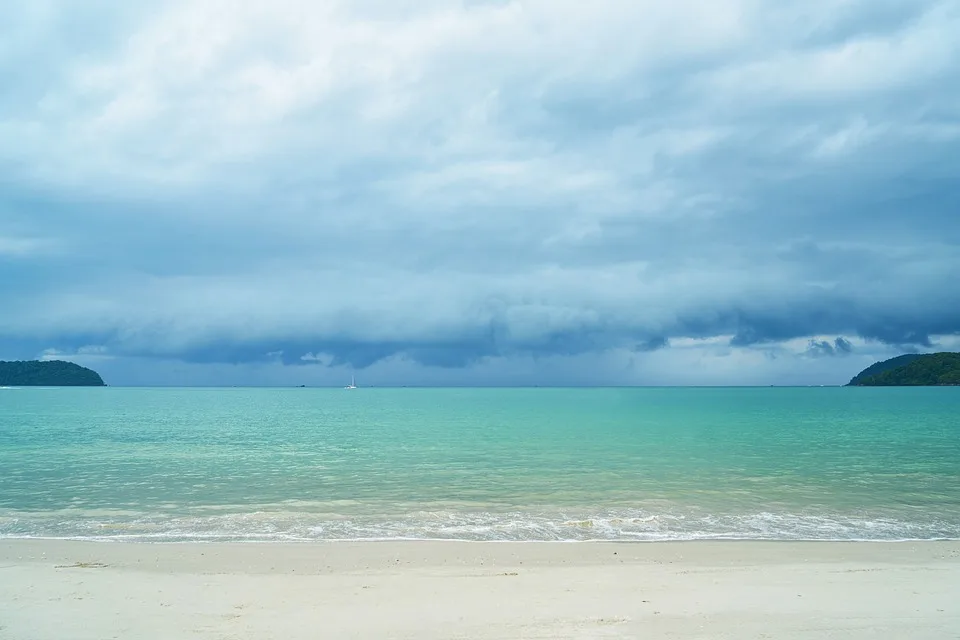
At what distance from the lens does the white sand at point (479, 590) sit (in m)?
10.2

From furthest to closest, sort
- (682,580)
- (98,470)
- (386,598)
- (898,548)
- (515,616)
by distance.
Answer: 1. (98,470)
2. (898,548)
3. (682,580)
4. (386,598)
5. (515,616)

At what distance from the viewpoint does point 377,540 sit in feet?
55.6

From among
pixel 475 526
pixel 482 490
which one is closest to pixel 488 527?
pixel 475 526

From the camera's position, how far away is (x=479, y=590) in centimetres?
1214

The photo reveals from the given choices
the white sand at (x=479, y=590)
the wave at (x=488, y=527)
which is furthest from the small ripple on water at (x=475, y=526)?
the white sand at (x=479, y=590)

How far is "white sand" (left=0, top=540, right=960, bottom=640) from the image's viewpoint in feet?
33.4

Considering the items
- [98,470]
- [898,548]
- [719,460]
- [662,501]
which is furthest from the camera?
[719,460]

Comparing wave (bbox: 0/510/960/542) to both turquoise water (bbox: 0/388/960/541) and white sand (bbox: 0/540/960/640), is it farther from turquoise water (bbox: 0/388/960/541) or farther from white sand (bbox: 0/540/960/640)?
white sand (bbox: 0/540/960/640)

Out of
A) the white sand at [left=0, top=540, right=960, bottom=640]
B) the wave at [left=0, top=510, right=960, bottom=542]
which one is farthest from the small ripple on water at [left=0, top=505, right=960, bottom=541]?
the white sand at [left=0, top=540, right=960, bottom=640]

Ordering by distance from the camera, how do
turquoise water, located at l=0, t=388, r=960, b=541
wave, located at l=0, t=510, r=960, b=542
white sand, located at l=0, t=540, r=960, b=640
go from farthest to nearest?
turquoise water, located at l=0, t=388, r=960, b=541, wave, located at l=0, t=510, r=960, b=542, white sand, located at l=0, t=540, r=960, b=640

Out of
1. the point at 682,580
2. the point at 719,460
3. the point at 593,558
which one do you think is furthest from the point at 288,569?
the point at 719,460

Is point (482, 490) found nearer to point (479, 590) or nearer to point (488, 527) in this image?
point (488, 527)

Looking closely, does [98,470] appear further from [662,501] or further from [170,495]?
[662,501]

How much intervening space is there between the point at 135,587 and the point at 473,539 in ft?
26.9
